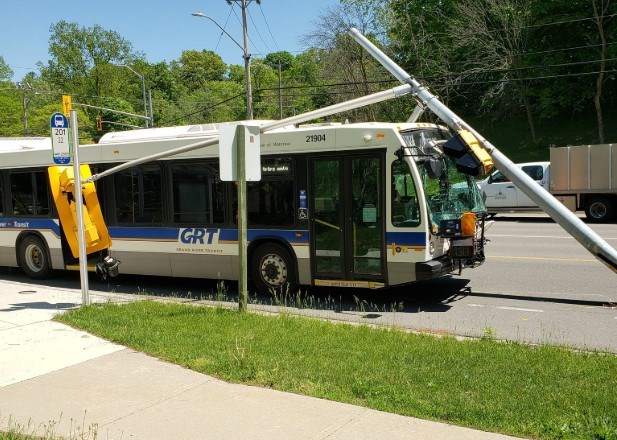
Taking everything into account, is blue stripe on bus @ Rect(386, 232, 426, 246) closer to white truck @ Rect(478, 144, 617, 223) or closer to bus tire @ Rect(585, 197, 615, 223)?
white truck @ Rect(478, 144, 617, 223)

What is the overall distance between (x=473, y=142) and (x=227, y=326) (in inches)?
151

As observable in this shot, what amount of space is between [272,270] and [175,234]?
2187 millimetres

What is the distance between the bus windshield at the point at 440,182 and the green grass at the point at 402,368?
280cm

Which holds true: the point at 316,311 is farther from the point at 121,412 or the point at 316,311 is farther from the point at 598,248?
the point at 598,248

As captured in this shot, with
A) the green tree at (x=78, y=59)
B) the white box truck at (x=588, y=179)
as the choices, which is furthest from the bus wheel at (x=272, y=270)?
the green tree at (x=78, y=59)

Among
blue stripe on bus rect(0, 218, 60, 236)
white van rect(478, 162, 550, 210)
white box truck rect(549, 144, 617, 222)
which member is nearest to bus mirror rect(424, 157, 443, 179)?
blue stripe on bus rect(0, 218, 60, 236)

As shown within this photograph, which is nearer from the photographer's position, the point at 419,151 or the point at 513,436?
the point at 513,436

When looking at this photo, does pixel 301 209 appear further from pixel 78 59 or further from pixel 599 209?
pixel 78 59

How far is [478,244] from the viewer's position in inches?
408

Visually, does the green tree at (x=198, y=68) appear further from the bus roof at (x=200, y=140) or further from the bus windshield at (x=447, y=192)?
the bus windshield at (x=447, y=192)

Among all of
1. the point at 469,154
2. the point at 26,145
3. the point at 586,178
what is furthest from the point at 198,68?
the point at 469,154

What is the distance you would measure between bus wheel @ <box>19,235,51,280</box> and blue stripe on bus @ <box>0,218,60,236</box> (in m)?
0.28

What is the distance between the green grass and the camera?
4836 millimetres

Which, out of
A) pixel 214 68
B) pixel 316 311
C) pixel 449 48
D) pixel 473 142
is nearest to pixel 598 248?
pixel 473 142
